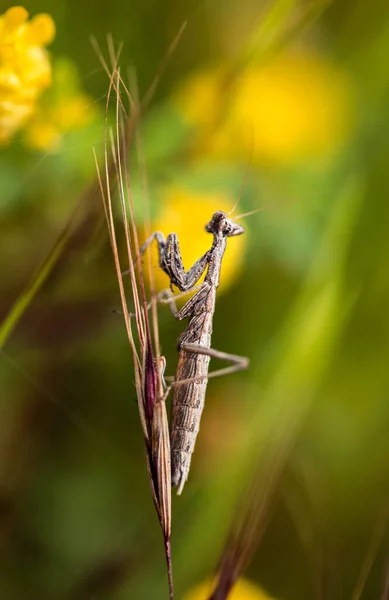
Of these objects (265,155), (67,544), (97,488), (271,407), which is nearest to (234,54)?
(265,155)

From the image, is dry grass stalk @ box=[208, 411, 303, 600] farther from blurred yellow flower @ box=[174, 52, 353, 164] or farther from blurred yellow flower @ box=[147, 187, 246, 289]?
blurred yellow flower @ box=[174, 52, 353, 164]

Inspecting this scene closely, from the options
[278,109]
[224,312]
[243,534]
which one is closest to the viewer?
[243,534]

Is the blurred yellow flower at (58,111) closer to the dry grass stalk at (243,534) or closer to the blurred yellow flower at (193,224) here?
the blurred yellow flower at (193,224)

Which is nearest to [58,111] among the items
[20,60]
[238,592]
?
[20,60]

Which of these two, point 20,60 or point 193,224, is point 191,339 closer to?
point 193,224

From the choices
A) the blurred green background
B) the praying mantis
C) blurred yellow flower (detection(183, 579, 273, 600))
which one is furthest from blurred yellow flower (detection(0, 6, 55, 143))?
blurred yellow flower (detection(183, 579, 273, 600))

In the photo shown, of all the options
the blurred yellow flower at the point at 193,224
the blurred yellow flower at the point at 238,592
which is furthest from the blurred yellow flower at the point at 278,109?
the blurred yellow flower at the point at 238,592

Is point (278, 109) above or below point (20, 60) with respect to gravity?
above
